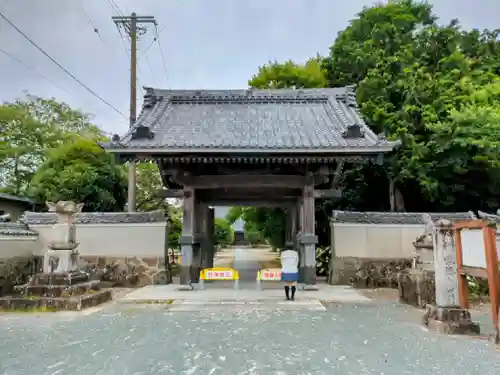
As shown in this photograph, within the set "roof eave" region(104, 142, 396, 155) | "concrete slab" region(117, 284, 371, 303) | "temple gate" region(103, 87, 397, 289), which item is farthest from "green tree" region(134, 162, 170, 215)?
"roof eave" region(104, 142, 396, 155)

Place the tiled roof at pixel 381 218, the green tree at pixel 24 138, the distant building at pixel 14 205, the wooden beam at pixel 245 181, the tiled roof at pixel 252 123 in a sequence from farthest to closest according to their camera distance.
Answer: the green tree at pixel 24 138, the distant building at pixel 14 205, the tiled roof at pixel 381 218, the wooden beam at pixel 245 181, the tiled roof at pixel 252 123

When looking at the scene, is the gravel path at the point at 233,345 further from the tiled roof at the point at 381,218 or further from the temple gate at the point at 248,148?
the tiled roof at the point at 381,218

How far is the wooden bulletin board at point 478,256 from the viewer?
5672 millimetres

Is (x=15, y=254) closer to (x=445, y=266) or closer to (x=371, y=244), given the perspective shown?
(x=371, y=244)

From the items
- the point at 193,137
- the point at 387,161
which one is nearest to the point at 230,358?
the point at 193,137

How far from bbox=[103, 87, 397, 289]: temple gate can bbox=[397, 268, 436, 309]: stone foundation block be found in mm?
2446

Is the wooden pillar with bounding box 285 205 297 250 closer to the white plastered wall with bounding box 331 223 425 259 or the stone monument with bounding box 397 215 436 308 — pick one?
the white plastered wall with bounding box 331 223 425 259

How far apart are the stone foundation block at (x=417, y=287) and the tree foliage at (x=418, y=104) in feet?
15.9

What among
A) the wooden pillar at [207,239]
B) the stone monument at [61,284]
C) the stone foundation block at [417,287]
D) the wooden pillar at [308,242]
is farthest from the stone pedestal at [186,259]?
the stone foundation block at [417,287]

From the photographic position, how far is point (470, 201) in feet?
48.1

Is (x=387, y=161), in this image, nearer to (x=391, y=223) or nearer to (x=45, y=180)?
(x=391, y=223)

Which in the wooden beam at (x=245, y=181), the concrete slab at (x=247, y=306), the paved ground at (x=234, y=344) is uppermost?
the wooden beam at (x=245, y=181)

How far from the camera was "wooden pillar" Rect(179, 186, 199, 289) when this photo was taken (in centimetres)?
1120

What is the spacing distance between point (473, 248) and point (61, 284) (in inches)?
306
